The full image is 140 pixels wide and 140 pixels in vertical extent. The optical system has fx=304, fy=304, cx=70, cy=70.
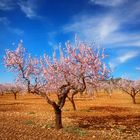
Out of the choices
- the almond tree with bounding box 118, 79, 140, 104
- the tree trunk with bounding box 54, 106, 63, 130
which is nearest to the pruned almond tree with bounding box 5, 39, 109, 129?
the tree trunk with bounding box 54, 106, 63, 130

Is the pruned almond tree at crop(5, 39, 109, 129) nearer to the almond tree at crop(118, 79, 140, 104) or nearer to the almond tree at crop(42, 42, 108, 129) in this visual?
the almond tree at crop(42, 42, 108, 129)

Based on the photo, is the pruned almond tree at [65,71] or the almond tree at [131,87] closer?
the pruned almond tree at [65,71]

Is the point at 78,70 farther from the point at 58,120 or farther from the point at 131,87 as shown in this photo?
the point at 131,87

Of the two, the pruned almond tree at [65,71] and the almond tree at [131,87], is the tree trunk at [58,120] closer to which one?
the pruned almond tree at [65,71]

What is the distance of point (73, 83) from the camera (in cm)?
2277

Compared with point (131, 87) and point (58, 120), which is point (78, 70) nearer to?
point (58, 120)

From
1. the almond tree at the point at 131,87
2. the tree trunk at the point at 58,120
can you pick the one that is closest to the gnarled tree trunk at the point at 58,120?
the tree trunk at the point at 58,120

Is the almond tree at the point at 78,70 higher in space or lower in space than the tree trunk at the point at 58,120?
higher

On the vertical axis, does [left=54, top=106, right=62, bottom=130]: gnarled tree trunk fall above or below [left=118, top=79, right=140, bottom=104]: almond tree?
below

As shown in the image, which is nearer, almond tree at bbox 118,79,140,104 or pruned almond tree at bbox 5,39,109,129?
pruned almond tree at bbox 5,39,109,129

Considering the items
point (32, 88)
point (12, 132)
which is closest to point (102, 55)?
point (32, 88)

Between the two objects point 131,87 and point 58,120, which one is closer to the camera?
point 58,120

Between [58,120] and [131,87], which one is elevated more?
[131,87]

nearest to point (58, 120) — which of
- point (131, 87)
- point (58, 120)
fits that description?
point (58, 120)
